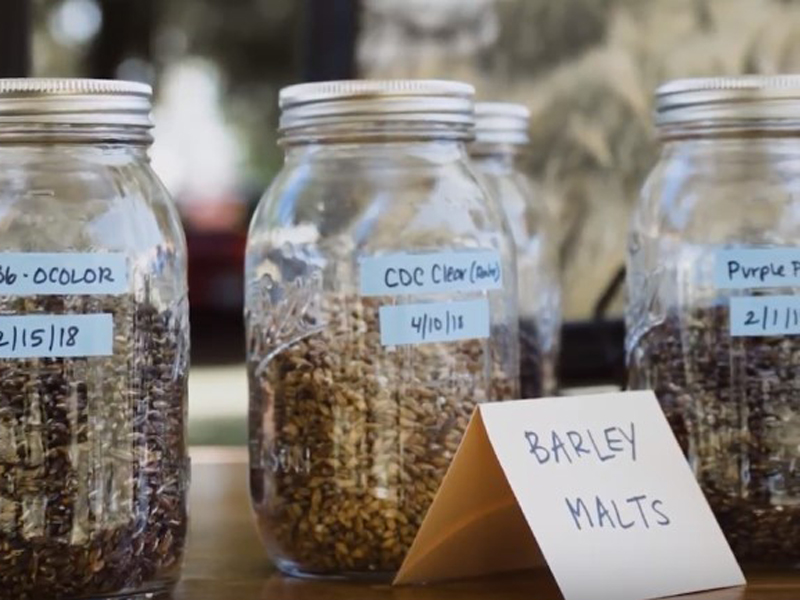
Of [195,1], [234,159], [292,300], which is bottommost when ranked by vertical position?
[292,300]

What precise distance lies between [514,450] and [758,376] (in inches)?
5.8

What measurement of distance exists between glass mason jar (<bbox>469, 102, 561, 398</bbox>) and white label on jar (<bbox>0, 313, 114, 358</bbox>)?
14.1 inches

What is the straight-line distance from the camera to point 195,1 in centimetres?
347

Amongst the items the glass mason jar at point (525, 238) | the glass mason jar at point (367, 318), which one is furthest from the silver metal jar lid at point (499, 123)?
the glass mason jar at point (367, 318)

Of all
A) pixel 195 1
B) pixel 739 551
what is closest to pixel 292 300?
pixel 739 551

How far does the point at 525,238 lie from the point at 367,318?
35 cm

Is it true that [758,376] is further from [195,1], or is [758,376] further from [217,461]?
[195,1]

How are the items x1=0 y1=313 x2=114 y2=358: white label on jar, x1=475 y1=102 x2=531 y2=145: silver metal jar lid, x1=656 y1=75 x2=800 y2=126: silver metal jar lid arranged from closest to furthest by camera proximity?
x1=0 y1=313 x2=114 y2=358: white label on jar → x1=656 y1=75 x2=800 y2=126: silver metal jar lid → x1=475 y1=102 x2=531 y2=145: silver metal jar lid

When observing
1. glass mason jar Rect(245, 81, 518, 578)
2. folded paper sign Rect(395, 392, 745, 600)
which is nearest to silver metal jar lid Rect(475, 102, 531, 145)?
glass mason jar Rect(245, 81, 518, 578)

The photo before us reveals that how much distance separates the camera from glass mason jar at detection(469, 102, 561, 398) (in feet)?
3.21

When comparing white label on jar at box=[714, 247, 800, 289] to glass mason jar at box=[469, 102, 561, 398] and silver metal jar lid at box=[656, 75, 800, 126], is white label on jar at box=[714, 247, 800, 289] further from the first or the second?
glass mason jar at box=[469, 102, 561, 398]

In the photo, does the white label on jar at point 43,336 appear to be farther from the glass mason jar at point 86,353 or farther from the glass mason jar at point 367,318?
the glass mason jar at point 367,318

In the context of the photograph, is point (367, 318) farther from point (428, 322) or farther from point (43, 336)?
point (43, 336)

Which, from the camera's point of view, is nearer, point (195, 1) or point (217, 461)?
point (217, 461)
